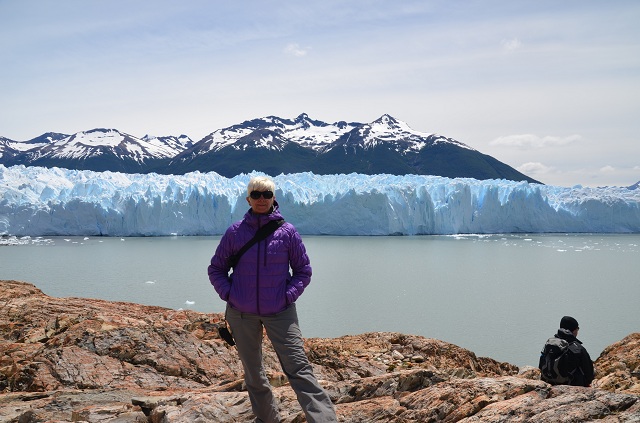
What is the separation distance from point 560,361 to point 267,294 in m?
1.73

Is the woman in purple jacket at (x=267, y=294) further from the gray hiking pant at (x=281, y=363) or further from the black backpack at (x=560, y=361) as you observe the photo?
the black backpack at (x=560, y=361)

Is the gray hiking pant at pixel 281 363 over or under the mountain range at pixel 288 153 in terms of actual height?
under

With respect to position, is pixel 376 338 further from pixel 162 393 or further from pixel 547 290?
pixel 547 290

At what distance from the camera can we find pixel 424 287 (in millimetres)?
16422

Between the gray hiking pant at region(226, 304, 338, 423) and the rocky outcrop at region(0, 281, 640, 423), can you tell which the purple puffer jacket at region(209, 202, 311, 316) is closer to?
the gray hiking pant at region(226, 304, 338, 423)

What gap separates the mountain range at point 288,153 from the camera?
99000 mm

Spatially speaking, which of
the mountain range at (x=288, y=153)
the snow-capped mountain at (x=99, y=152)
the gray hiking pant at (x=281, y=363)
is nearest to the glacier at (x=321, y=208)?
the gray hiking pant at (x=281, y=363)

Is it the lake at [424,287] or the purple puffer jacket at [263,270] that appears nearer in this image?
the purple puffer jacket at [263,270]

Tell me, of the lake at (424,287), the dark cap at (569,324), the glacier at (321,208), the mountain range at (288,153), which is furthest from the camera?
the mountain range at (288,153)

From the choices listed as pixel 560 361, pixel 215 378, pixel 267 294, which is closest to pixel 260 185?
pixel 267 294

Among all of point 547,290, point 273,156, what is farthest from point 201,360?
point 273,156

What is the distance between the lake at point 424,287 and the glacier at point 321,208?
634cm

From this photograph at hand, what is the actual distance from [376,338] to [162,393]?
8.75ft

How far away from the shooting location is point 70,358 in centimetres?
434
